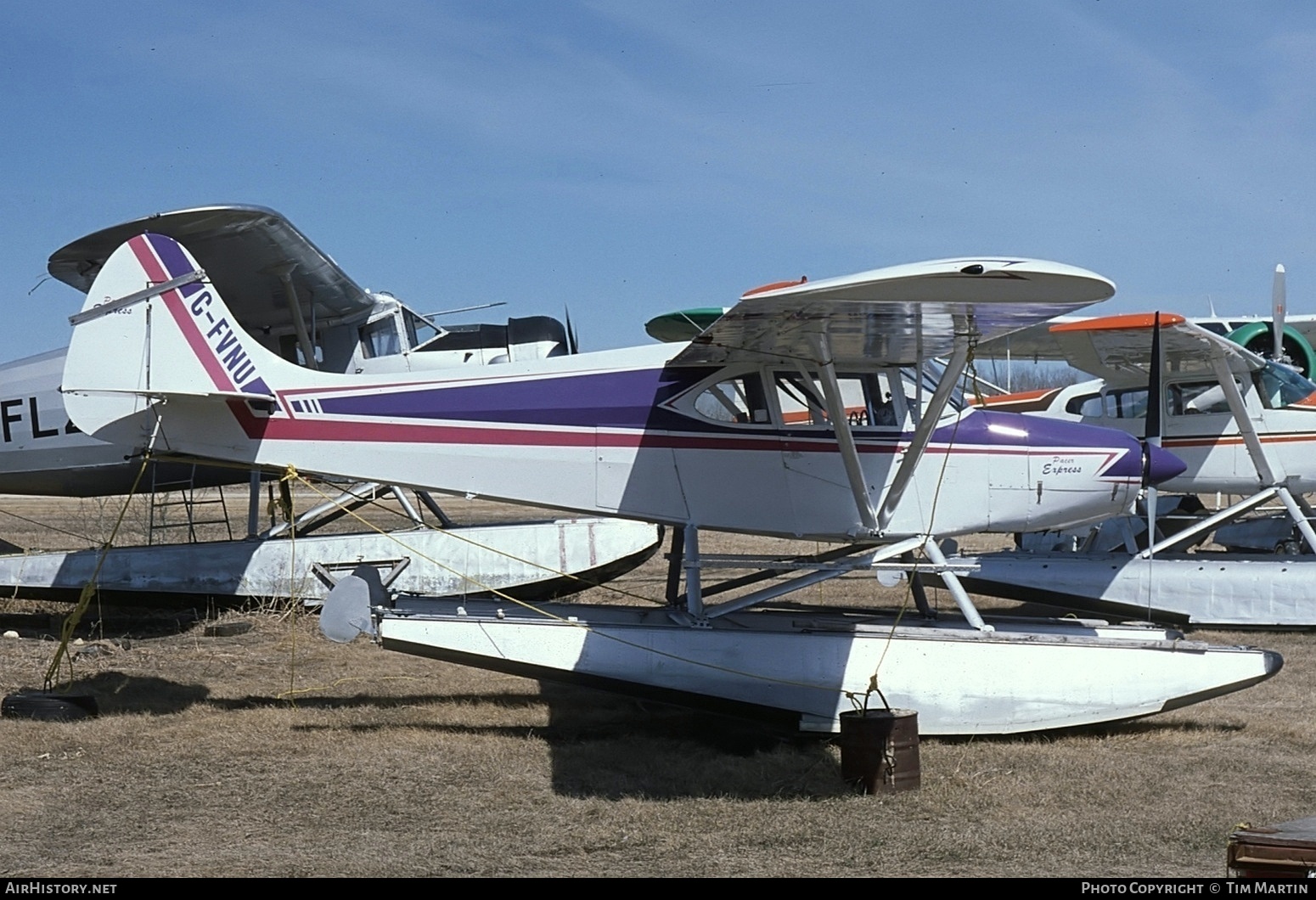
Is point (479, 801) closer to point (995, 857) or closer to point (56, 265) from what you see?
point (995, 857)

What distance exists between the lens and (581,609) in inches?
348

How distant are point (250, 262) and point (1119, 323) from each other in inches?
337

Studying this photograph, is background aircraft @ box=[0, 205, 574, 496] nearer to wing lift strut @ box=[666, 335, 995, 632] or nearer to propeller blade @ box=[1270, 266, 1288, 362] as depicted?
wing lift strut @ box=[666, 335, 995, 632]

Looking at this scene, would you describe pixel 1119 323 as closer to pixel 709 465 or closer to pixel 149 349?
pixel 709 465

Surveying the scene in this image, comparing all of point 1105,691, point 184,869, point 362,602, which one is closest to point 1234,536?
point 1105,691

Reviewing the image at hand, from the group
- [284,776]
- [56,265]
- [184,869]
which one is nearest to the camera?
[184,869]

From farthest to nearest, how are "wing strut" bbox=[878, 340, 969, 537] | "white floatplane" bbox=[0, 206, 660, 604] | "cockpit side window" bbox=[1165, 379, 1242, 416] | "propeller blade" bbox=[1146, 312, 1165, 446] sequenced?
"cockpit side window" bbox=[1165, 379, 1242, 416] < "white floatplane" bbox=[0, 206, 660, 604] < "propeller blade" bbox=[1146, 312, 1165, 446] < "wing strut" bbox=[878, 340, 969, 537]

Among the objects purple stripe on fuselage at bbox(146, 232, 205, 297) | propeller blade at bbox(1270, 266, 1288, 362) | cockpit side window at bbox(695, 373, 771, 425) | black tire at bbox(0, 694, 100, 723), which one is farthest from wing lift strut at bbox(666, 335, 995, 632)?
propeller blade at bbox(1270, 266, 1288, 362)

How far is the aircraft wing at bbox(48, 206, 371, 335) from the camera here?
10.4 metres

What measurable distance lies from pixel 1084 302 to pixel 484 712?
468 cm

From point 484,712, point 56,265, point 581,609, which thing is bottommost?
point 484,712

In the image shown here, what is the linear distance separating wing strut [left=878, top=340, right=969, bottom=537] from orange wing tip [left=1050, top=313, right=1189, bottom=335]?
473cm

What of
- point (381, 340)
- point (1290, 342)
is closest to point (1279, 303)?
point (1290, 342)

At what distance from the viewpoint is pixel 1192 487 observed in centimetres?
1319
